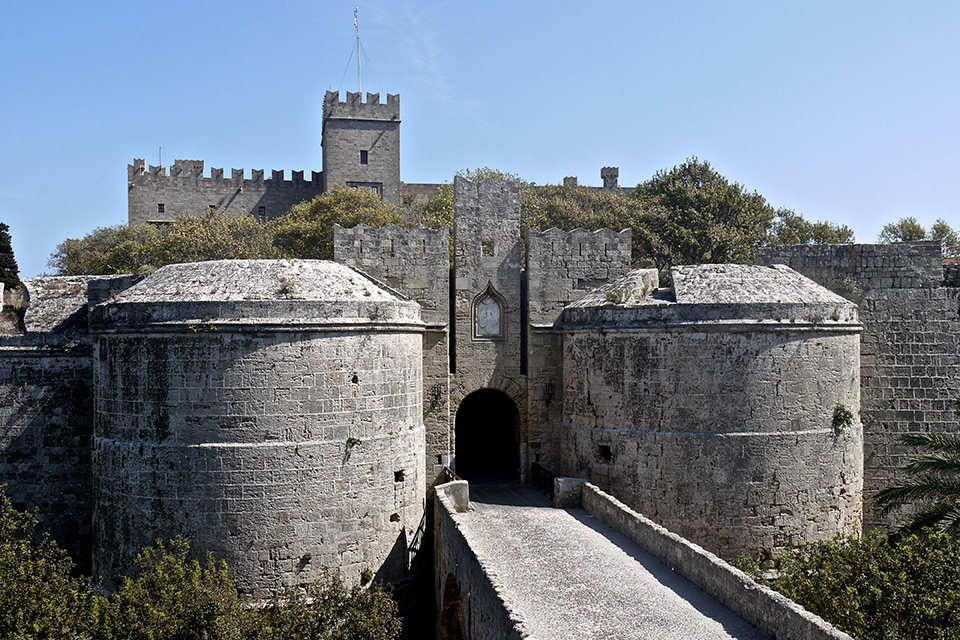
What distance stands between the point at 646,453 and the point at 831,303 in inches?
220

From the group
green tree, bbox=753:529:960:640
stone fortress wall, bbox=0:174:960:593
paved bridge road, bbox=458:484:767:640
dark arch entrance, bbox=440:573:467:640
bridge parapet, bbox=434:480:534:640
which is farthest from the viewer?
dark arch entrance, bbox=440:573:467:640

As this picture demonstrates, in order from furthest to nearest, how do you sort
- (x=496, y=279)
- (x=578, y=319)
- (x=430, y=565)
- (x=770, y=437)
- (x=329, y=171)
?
1. (x=329, y=171)
2. (x=496, y=279)
3. (x=578, y=319)
4. (x=430, y=565)
5. (x=770, y=437)

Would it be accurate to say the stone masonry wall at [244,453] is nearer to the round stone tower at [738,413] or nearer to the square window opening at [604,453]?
the square window opening at [604,453]

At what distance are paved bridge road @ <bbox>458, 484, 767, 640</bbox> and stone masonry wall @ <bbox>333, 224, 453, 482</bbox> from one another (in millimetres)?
3806

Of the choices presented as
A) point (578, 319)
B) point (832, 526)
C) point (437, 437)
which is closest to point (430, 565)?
point (437, 437)

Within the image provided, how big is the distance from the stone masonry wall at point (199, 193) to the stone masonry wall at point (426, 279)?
1497 inches

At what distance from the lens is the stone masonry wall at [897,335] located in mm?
19594

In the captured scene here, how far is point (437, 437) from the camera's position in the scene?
18.9m

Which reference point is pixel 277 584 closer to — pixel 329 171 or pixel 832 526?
pixel 832 526

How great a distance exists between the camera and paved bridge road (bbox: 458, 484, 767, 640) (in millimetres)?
9570

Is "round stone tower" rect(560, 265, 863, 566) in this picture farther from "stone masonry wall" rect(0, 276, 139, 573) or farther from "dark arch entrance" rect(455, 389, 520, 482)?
"stone masonry wall" rect(0, 276, 139, 573)

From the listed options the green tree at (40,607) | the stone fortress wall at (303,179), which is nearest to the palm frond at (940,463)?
the green tree at (40,607)

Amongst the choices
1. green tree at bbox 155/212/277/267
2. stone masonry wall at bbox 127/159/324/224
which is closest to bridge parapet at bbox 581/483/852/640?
green tree at bbox 155/212/277/267

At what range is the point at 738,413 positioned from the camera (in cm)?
1570
